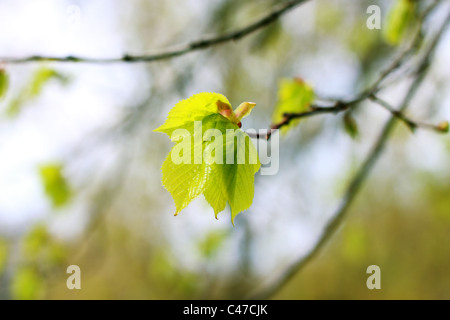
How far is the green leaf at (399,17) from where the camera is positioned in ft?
4.96

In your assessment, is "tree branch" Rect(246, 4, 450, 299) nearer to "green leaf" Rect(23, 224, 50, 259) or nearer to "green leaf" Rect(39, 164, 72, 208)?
"green leaf" Rect(39, 164, 72, 208)

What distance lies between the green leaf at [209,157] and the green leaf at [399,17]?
3.94 feet

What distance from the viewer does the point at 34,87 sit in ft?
5.41

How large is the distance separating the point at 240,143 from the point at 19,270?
257 centimetres

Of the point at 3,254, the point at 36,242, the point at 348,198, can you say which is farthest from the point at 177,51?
the point at 3,254

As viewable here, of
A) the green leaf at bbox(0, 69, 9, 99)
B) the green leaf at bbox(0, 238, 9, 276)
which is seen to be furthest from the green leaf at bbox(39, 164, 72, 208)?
the green leaf at bbox(0, 69, 9, 99)

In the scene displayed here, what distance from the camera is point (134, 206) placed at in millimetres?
6715

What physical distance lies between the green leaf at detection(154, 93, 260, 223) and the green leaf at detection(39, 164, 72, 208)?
6.17ft

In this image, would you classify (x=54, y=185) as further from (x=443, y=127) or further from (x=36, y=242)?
(x=443, y=127)

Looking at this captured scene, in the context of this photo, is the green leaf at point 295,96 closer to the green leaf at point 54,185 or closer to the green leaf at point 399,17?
the green leaf at point 399,17

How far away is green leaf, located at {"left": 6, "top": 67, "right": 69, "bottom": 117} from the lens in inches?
63.7

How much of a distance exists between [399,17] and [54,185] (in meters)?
2.04
